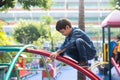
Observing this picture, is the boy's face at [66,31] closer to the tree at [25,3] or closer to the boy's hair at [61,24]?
the boy's hair at [61,24]

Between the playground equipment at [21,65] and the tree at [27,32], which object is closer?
the playground equipment at [21,65]

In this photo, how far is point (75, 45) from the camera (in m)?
3.96

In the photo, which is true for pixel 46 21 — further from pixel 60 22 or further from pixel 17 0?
pixel 60 22

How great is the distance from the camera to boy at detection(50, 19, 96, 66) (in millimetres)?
3912

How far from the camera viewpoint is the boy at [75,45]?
391cm

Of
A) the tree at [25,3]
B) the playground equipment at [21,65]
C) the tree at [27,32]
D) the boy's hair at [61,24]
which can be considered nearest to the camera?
the boy's hair at [61,24]

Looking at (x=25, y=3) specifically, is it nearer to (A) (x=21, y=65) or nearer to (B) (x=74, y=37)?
(A) (x=21, y=65)

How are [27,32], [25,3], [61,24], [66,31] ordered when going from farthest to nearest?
[27,32] < [25,3] < [66,31] < [61,24]

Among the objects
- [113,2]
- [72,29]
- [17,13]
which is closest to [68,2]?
[17,13]

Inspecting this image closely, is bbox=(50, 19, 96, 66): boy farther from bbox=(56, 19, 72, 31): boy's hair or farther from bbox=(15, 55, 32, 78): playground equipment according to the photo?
bbox=(15, 55, 32, 78): playground equipment

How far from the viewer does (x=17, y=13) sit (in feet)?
155

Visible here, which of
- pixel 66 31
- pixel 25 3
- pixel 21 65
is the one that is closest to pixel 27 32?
pixel 25 3

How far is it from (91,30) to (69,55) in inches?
1460

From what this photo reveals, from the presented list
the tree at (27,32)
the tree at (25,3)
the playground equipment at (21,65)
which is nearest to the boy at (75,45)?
the playground equipment at (21,65)
